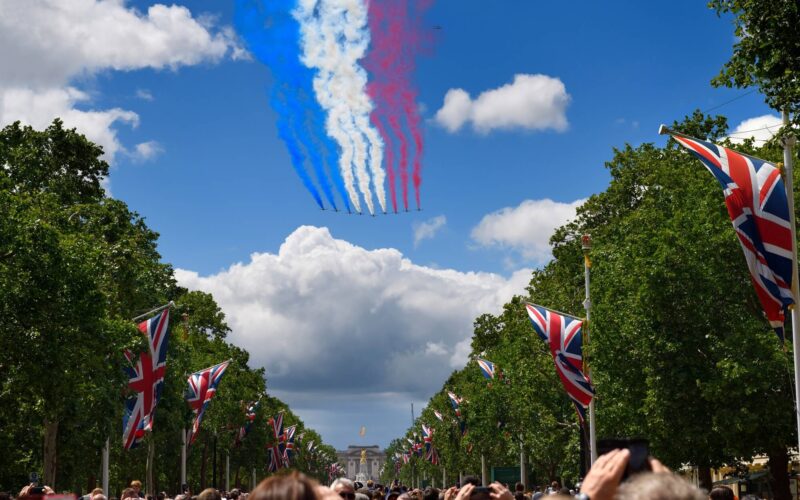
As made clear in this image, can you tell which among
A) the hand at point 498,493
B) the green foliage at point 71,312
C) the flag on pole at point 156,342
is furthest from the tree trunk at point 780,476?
the hand at point 498,493

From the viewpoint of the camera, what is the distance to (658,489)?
3.16 meters

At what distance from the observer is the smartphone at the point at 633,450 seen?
3.83 metres

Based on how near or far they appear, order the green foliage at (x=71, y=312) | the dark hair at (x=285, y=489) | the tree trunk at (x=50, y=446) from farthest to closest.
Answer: the tree trunk at (x=50, y=446), the green foliage at (x=71, y=312), the dark hair at (x=285, y=489)

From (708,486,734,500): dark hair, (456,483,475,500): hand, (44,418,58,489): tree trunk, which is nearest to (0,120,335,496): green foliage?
(44,418,58,489): tree trunk

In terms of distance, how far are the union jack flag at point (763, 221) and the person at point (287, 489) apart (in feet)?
60.7

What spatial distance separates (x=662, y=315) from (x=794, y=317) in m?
12.9

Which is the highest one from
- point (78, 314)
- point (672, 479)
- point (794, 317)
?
point (78, 314)

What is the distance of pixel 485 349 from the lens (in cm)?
9806

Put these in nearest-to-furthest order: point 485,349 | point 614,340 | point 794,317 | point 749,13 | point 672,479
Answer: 1. point 672,479
2. point 749,13
3. point 794,317
4. point 614,340
5. point 485,349

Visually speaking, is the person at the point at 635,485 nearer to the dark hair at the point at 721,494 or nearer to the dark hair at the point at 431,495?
the dark hair at the point at 431,495

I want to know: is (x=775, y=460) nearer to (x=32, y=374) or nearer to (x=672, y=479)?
(x=32, y=374)

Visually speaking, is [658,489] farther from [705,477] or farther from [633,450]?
[705,477]

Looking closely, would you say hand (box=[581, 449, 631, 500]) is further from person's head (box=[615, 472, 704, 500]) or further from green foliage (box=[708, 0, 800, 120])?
green foliage (box=[708, 0, 800, 120])

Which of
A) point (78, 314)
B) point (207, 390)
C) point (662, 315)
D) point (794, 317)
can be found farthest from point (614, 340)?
point (207, 390)
